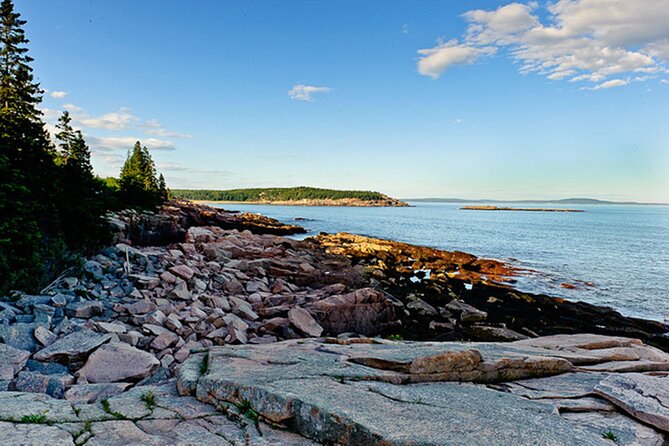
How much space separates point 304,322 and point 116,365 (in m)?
6.05

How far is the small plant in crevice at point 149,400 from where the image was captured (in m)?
4.75

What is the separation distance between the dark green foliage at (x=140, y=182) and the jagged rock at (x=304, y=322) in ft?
100

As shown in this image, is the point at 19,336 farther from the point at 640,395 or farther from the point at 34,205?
the point at 640,395

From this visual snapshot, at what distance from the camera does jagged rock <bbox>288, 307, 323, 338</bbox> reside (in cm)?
1179

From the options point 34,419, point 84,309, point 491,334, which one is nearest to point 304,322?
point 84,309

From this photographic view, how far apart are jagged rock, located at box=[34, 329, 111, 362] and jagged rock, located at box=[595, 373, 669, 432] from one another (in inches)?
338

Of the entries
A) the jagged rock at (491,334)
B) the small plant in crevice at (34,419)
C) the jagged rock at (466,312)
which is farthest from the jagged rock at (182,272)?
the jagged rock at (466,312)

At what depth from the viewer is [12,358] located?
248 inches

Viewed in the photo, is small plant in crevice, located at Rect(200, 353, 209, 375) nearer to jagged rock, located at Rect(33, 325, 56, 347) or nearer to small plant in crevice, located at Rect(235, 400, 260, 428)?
small plant in crevice, located at Rect(235, 400, 260, 428)

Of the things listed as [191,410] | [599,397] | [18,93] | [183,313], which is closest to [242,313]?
[183,313]

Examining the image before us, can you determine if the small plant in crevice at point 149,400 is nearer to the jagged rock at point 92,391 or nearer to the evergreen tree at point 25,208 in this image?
the jagged rock at point 92,391

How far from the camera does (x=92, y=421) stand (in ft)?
13.8

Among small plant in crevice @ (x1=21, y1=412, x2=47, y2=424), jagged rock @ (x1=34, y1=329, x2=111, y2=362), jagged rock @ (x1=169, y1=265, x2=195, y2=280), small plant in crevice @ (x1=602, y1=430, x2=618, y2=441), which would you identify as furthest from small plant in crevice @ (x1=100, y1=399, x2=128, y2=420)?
jagged rock @ (x1=169, y1=265, x2=195, y2=280)

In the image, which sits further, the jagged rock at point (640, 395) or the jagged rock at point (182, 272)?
the jagged rock at point (182, 272)
